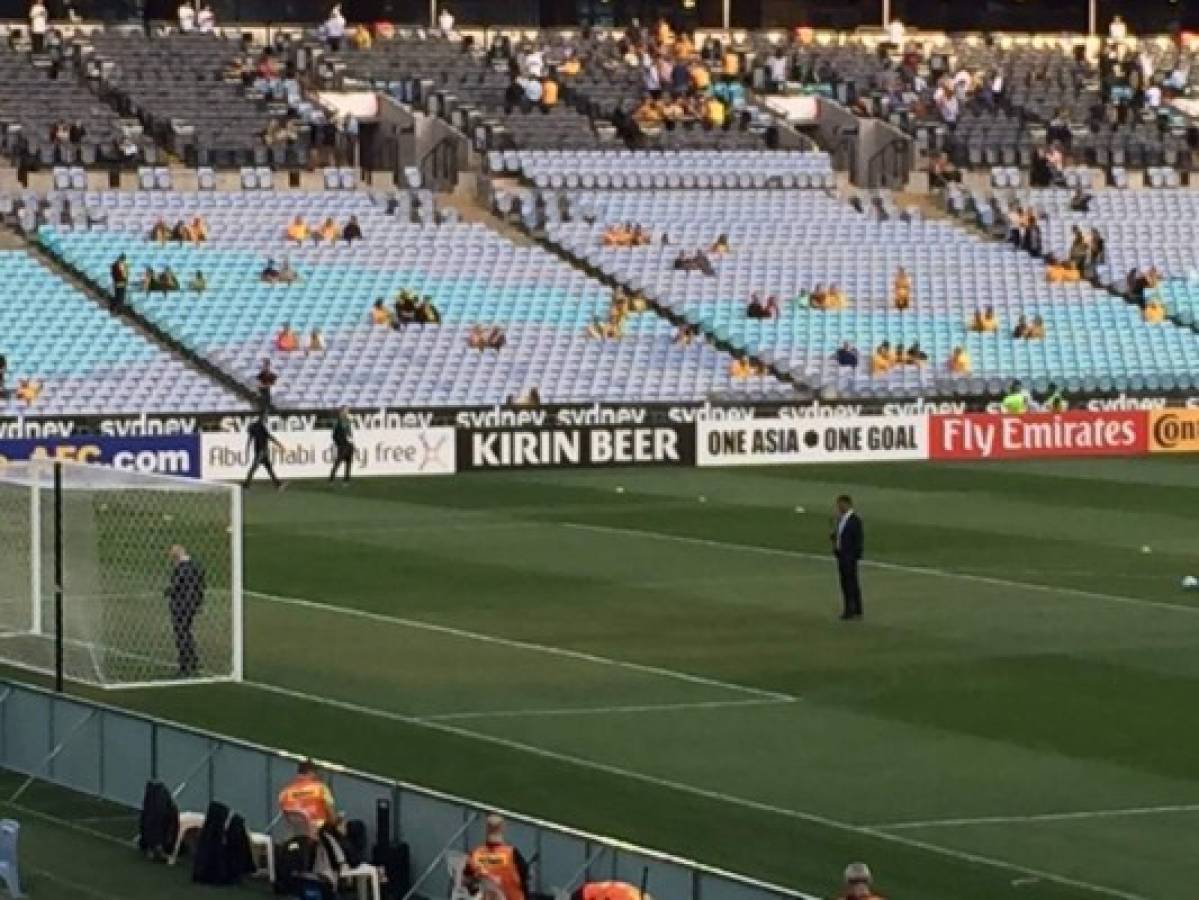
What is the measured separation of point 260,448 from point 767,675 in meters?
21.6

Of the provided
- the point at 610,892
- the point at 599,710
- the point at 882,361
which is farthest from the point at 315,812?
the point at 882,361

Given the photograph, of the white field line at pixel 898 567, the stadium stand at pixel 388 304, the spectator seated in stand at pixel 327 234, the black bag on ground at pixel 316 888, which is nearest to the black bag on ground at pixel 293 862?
the black bag on ground at pixel 316 888

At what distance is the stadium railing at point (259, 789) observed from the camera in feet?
65.4

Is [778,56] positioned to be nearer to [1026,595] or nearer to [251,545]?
[251,545]

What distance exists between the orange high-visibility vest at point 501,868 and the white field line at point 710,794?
4031mm

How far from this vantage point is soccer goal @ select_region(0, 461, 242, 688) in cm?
3238

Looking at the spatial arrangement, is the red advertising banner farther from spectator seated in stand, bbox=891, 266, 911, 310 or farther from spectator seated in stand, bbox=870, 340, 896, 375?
spectator seated in stand, bbox=891, 266, 911, 310

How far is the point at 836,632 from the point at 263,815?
1339cm

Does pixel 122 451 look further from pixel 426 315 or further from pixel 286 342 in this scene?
pixel 426 315

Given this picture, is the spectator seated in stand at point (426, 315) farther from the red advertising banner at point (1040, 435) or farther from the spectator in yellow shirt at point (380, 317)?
the red advertising banner at point (1040, 435)

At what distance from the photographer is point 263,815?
23609 mm

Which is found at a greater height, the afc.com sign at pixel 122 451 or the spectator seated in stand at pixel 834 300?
the spectator seated in stand at pixel 834 300

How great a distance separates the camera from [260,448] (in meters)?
53.1

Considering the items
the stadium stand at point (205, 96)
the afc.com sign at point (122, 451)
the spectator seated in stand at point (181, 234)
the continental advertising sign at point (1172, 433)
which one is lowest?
the continental advertising sign at point (1172, 433)
